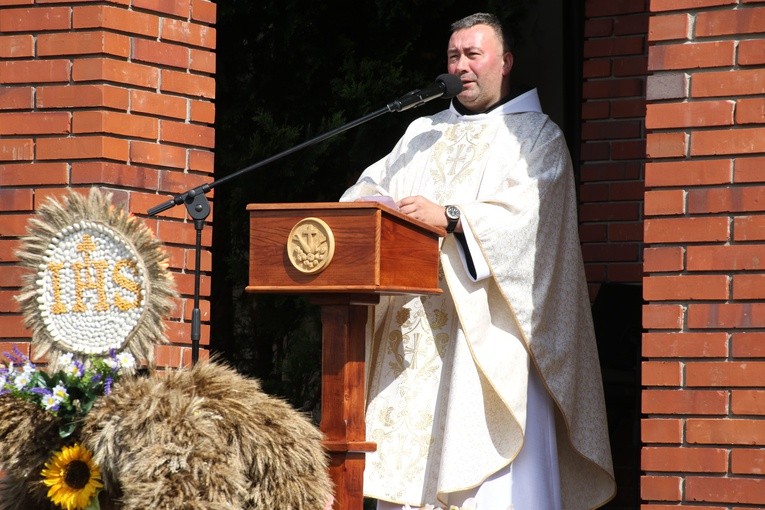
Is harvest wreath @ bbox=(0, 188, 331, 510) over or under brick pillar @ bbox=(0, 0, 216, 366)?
under

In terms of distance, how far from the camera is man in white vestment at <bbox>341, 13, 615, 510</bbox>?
488cm

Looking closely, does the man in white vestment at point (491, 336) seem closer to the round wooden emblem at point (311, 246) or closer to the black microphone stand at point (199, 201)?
the black microphone stand at point (199, 201)

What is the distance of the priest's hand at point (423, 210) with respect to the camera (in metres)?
4.67

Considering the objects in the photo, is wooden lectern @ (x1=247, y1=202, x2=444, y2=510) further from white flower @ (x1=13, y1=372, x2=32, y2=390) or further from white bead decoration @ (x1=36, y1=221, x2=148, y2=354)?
white flower @ (x1=13, y1=372, x2=32, y2=390)

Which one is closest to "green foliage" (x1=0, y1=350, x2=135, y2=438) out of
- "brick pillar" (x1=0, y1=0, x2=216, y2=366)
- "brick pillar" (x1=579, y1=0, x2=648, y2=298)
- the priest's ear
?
"brick pillar" (x1=0, y1=0, x2=216, y2=366)

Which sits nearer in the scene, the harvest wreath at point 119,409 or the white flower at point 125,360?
the harvest wreath at point 119,409

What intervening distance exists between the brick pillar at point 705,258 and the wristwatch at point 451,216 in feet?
2.55

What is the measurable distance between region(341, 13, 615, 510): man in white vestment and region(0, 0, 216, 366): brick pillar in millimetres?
746

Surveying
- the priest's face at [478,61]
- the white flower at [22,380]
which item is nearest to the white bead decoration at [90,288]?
the white flower at [22,380]

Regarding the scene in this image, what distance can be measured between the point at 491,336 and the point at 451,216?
19.2 inches

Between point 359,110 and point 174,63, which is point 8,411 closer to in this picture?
point 174,63

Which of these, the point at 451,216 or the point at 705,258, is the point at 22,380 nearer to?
the point at 451,216

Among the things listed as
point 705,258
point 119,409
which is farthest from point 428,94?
point 119,409

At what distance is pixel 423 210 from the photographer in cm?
470
